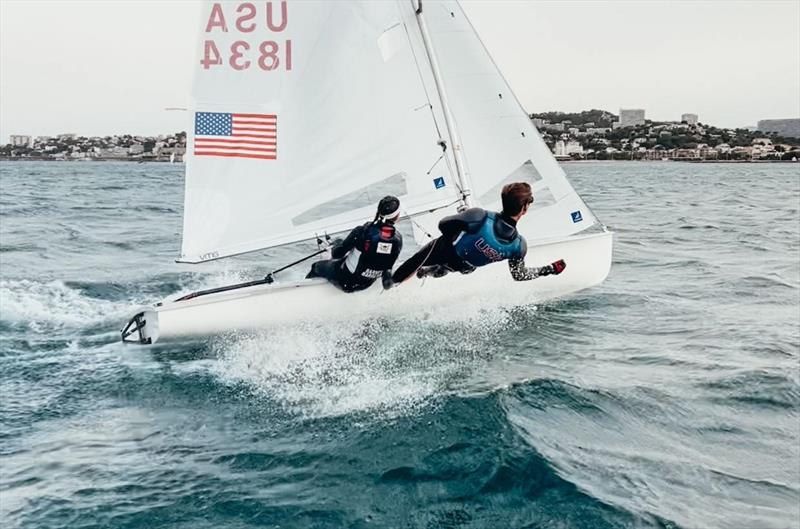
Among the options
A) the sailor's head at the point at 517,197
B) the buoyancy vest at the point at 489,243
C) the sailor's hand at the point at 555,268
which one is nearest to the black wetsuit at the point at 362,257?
the buoyancy vest at the point at 489,243

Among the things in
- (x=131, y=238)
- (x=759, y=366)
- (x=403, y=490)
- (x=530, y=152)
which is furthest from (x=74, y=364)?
(x=131, y=238)

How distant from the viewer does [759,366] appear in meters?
5.77

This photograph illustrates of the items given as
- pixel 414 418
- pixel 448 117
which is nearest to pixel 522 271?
pixel 448 117

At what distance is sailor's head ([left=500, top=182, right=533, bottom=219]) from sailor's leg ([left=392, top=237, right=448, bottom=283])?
60cm

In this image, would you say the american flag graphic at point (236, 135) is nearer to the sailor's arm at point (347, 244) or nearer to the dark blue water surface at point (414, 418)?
the sailor's arm at point (347, 244)

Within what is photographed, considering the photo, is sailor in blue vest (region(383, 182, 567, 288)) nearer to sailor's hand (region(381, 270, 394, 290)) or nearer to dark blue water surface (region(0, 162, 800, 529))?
sailor's hand (region(381, 270, 394, 290))

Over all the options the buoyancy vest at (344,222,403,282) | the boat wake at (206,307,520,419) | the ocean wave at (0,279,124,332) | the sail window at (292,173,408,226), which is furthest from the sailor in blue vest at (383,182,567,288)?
the ocean wave at (0,279,124,332)

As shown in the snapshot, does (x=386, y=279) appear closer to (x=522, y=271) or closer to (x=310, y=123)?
(x=522, y=271)

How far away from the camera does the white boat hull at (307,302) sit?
5688mm

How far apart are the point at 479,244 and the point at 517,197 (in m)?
0.44

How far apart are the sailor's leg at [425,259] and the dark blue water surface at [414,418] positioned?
18.0 inches

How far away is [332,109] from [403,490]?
345cm

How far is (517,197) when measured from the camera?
525cm

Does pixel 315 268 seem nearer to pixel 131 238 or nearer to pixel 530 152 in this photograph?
pixel 530 152
